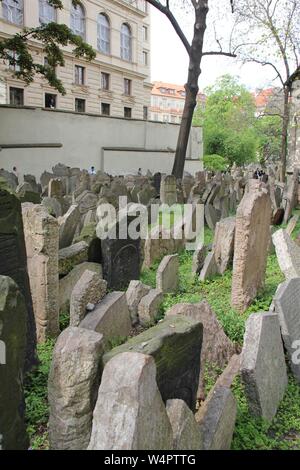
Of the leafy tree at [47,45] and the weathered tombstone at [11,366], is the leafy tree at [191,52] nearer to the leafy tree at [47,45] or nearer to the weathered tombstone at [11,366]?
the leafy tree at [47,45]

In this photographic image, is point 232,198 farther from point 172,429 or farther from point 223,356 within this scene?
point 172,429

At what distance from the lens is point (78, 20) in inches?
1243

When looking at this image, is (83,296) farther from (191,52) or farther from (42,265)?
(191,52)

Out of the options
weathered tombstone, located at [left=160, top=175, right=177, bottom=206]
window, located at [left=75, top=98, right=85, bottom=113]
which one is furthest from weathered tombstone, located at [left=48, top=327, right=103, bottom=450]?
window, located at [left=75, top=98, right=85, bottom=113]

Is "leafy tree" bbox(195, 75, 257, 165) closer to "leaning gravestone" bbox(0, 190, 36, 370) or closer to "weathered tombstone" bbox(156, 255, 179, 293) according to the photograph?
"weathered tombstone" bbox(156, 255, 179, 293)

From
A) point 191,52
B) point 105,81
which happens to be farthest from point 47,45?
point 105,81

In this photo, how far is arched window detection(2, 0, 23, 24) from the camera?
26.0 m

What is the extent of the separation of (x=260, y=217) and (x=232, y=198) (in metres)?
6.37

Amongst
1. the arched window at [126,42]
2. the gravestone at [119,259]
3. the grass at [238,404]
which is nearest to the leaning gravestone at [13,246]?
the grass at [238,404]

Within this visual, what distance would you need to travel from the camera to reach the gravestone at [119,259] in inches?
231

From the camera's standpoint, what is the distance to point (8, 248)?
12.2 ft

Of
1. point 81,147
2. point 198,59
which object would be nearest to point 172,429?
point 198,59

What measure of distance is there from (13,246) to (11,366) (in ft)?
4.62

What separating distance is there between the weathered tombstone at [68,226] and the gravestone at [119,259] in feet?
2.91
